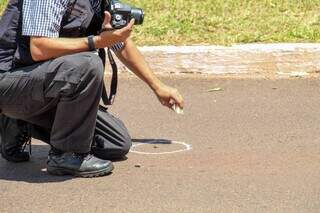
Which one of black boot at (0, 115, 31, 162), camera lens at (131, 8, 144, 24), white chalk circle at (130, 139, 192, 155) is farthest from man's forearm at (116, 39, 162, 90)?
black boot at (0, 115, 31, 162)

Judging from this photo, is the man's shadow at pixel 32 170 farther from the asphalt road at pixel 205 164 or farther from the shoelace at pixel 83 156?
the shoelace at pixel 83 156

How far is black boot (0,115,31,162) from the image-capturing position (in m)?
4.69

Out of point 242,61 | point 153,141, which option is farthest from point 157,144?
point 242,61

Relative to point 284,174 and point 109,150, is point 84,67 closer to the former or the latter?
point 109,150

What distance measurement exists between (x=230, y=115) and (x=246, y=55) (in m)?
1.22

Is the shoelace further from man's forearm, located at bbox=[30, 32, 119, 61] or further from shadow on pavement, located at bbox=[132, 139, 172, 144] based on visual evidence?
shadow on pavement, located at bbox=[132, 139, 172, 144]

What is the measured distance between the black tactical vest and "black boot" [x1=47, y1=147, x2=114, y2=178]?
0.52 m

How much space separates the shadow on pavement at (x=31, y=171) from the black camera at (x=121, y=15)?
2.87ft

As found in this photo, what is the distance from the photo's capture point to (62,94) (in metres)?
4.29

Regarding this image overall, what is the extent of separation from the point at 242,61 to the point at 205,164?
2.27 m

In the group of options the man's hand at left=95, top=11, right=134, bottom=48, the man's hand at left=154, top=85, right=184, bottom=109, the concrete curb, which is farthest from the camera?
the concrete curb

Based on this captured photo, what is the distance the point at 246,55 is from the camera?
689 cm

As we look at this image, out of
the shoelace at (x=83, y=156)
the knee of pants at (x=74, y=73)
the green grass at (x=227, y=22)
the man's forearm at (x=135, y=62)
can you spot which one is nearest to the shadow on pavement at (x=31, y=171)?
the shoelace at (x=83, y=156)

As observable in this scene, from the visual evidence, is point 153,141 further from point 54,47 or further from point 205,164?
point 54,47
